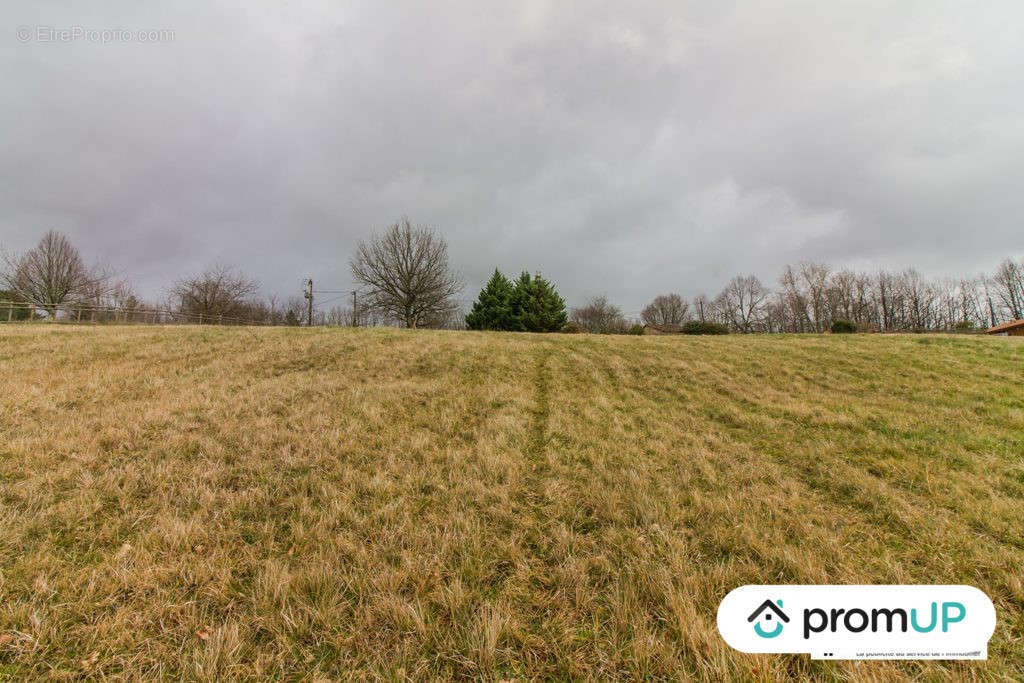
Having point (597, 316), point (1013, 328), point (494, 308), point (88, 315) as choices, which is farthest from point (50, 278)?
point (1013, 328)

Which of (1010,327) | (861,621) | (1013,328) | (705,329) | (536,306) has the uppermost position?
(536,306)

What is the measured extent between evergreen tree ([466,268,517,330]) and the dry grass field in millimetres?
27331

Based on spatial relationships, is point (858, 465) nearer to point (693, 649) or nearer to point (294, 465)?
point (693, 649)

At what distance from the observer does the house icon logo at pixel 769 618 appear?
9.83 feet

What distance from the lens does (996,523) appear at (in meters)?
4.34

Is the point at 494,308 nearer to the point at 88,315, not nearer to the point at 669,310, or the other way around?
the point at 88,315

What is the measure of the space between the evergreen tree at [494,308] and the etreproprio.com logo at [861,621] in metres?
33.7

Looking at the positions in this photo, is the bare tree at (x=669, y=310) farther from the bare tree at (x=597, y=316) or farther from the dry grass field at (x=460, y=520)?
the dry grass field at (x=460, y=520)

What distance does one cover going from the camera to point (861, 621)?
3121mm

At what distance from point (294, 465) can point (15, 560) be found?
2.61 meters

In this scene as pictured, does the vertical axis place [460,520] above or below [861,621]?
above

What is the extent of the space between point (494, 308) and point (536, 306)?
4.59m

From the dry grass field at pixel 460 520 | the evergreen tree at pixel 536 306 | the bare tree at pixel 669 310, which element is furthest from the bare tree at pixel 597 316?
the dry grass field at pixel 460 520

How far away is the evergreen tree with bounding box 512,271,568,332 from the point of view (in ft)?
119
